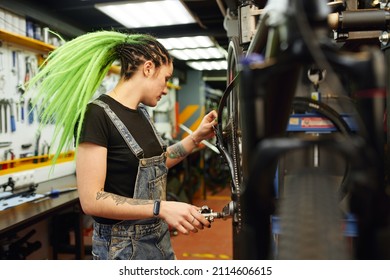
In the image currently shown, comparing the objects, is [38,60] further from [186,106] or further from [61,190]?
[186,106]

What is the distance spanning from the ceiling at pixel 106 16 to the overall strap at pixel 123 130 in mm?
1407

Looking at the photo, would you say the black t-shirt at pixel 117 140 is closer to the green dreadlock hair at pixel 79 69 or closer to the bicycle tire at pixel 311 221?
the green dreadlock hair at pixel 79 69

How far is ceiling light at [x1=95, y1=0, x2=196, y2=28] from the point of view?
7.79ft

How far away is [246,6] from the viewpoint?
84 cm

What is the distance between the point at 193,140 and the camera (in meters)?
1.25

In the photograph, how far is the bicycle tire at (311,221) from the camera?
1.19 ft

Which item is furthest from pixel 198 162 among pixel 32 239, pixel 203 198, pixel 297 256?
pixel 297 256

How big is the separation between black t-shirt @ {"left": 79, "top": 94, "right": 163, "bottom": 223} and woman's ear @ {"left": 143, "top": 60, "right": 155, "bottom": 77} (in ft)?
0.40

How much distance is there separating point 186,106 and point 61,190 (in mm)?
3972

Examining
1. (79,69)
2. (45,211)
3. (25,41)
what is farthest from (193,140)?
(25,41)

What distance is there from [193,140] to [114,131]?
42 centimetres

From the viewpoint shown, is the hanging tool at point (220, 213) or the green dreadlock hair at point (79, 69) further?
the green dreadlock hair at point (79, 69)

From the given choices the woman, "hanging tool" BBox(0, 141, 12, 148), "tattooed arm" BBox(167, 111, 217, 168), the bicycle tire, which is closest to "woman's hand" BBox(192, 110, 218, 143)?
"tattooed arm" BBox(167, 111, 217, 168)

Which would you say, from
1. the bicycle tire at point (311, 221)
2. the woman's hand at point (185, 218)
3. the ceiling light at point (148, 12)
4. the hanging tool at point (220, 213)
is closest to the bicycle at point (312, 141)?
the bicycle tire at point (311, 221)
